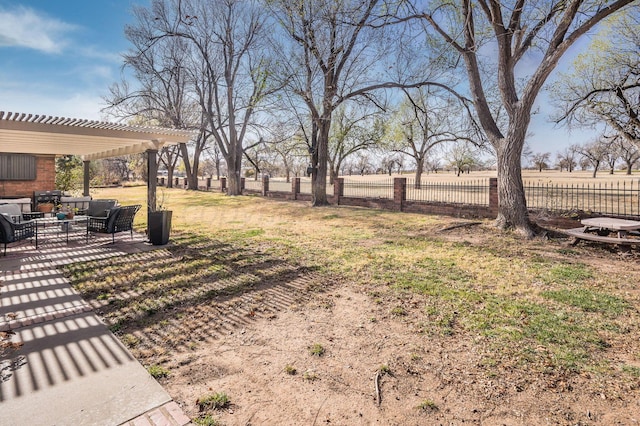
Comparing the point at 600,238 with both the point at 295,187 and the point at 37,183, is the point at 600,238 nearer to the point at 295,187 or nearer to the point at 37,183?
the point at 295,187

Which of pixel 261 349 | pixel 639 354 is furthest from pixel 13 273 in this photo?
pixel 639 354

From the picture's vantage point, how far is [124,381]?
8.27ft

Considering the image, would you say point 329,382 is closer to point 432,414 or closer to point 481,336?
point 432,414

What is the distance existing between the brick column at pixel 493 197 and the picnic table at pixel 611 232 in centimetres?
364

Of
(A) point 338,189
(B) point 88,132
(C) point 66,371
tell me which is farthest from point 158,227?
(A) point 338,189

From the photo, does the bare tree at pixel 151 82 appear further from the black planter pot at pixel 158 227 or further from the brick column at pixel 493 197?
the brick column at pixel 493 197

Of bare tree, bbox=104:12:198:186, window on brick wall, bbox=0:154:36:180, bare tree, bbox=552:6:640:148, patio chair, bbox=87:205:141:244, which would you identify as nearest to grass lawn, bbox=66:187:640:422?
patio chair, bbox=87:205:141:244

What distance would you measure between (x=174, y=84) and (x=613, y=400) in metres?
32.2

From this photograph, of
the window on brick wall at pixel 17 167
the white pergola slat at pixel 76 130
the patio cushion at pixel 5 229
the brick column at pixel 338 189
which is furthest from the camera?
the brick column at pixel 338 189

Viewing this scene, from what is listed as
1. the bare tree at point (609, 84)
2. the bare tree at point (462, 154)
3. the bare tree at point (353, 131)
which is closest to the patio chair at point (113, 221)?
the bare tree at point (609, 84)

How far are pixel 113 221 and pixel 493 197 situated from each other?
11.7m

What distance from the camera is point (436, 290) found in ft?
15.4

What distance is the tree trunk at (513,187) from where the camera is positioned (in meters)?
8.79

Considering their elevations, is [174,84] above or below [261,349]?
above
